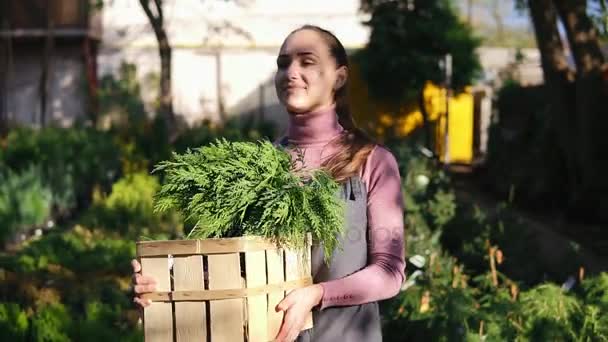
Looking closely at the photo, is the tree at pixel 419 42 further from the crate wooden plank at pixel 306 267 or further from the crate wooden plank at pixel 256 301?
the crate wooden plank at pixel 256 301

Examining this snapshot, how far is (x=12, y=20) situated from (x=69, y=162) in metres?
13.6

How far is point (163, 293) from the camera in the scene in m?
1.85

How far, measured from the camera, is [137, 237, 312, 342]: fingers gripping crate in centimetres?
180

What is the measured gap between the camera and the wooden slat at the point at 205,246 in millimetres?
1794

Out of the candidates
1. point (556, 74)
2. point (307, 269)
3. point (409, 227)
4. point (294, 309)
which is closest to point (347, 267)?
point (307, 269)

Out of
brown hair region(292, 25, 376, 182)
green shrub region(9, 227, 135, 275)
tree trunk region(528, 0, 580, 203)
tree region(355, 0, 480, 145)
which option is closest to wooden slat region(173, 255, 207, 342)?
brown hair region(292, 25, 376, 182)

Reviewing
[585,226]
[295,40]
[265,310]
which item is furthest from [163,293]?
[585,226]

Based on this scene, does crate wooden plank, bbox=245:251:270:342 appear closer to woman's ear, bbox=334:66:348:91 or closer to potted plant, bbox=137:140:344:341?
potted plant, bbox=137:140:344:341

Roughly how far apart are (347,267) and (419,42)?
52.4ft

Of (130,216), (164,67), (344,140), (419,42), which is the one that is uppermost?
(419,42)

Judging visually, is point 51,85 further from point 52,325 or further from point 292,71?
point 292,71

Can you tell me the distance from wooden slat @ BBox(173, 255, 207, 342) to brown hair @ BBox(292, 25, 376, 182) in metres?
0.39

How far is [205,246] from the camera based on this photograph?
1.80 m

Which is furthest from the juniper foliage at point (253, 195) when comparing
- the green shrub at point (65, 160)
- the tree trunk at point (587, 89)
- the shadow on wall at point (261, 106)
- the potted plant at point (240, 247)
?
the shadow on wall at point (261, 106)
